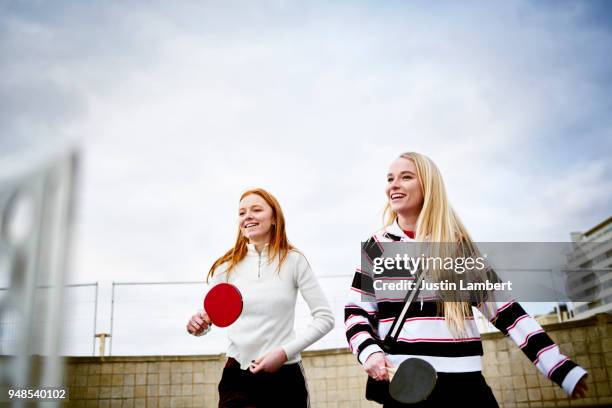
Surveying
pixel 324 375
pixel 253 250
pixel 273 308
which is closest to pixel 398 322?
pixel 273 308

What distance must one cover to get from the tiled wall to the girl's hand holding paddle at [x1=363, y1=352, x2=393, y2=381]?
4.59 meters

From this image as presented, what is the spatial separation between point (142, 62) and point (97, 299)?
3123 mm

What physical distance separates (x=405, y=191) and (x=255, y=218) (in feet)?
2.59

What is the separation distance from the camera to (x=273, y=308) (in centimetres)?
260

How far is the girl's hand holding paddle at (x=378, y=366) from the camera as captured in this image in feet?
7.05

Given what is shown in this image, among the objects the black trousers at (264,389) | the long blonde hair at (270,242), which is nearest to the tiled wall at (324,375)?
the long blonde hair at (270,242)

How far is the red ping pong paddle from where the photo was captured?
98.5 inches

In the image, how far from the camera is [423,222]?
8.34 feet

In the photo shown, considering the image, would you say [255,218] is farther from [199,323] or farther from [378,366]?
[378,366]

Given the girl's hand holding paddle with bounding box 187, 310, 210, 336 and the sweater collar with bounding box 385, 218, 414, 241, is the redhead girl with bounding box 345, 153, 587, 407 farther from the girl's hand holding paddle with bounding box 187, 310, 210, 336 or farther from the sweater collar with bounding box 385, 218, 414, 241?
the girl's hand holding paddle with bounding box 187, 310, 210, 336

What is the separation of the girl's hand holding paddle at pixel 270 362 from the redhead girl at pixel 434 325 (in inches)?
12.4

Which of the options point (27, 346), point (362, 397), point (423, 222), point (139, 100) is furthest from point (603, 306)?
point (27, 346)

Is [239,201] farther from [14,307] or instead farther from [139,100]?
[139,100]

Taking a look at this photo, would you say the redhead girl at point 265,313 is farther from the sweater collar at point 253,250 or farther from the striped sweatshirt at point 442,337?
the striped sweatshirt at point 442,337
